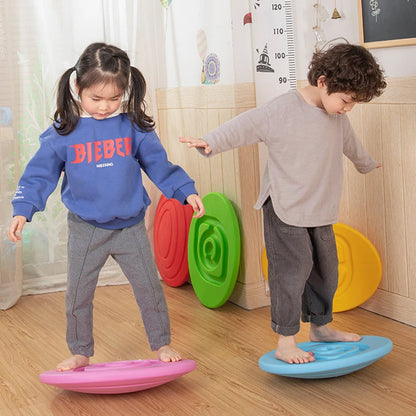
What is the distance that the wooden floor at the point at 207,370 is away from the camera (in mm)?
1718

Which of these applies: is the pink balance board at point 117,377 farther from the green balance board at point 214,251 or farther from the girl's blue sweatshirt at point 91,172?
the green balance board at point 214,251

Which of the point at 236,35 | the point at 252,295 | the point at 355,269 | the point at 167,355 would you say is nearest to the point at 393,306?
the point at 355,269

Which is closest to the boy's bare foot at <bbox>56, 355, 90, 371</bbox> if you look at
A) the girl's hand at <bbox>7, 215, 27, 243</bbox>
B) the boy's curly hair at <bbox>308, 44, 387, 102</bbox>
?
the girl's hand at <bbox>7, 215, 27, 243</bbox>

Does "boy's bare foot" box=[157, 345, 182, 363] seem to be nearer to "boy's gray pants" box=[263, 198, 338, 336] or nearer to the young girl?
the young girl

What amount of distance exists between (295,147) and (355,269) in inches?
27.0

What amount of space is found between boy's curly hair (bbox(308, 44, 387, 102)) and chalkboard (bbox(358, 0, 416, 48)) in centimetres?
36

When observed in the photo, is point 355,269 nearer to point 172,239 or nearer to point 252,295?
point 252,295

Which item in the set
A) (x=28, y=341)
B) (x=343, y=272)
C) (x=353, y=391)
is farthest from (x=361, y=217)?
(x=28, y=341)

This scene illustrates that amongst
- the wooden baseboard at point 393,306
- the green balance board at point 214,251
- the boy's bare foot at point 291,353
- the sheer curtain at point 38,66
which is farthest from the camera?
the sheer curtain at point 38,66

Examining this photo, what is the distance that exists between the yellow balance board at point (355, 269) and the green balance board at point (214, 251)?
14.5 inches

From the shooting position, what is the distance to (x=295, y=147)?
71.6 inches

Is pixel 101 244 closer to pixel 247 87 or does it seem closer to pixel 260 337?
pixel 260 337

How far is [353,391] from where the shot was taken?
1758 millimetres

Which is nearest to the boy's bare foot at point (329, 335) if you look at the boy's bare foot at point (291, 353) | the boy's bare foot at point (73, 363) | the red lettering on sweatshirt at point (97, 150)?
the boy's bare foot at point (291, 353)
